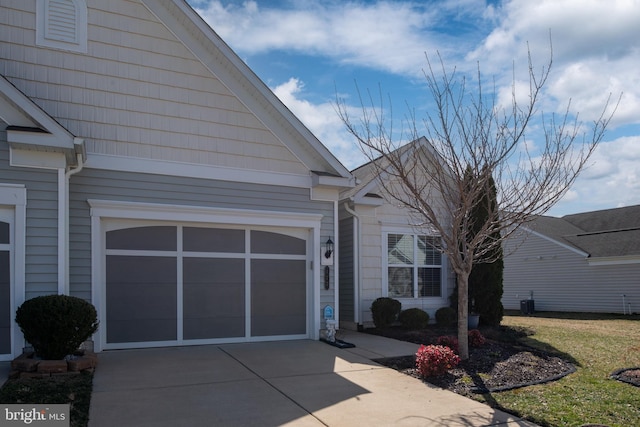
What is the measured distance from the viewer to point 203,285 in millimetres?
10125

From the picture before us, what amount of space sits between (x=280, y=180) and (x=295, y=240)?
4.34 ft

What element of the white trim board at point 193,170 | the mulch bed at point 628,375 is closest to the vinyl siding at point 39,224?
the white trim board at point 193,170

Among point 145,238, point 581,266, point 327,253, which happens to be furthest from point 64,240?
point 581,266

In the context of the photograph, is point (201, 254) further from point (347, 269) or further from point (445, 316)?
point (445, 316)

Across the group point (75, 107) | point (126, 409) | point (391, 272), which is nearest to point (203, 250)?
point (75, 107)

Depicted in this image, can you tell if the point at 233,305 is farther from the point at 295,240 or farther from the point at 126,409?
the point at 126,409

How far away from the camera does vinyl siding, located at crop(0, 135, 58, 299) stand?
8.09 m

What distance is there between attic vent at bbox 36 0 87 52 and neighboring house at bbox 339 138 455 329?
22.3 ft

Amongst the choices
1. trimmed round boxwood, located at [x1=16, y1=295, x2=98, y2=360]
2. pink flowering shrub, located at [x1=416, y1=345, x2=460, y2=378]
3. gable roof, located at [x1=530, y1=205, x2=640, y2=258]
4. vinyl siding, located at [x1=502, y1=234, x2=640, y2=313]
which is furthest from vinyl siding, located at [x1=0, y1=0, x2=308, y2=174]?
vinyl siding, located at [x1=502, y1=234, x2=640, y2=313]

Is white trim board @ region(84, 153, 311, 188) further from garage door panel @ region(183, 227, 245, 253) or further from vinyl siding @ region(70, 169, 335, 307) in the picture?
garage door panel @ region(183, 227, 245, 253)

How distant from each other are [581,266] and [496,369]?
15364 millimetres

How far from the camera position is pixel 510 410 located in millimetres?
6309

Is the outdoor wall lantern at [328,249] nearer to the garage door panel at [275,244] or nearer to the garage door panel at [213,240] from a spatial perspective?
the garage door panel at [275,244]

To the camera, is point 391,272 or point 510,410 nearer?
point 510,410
